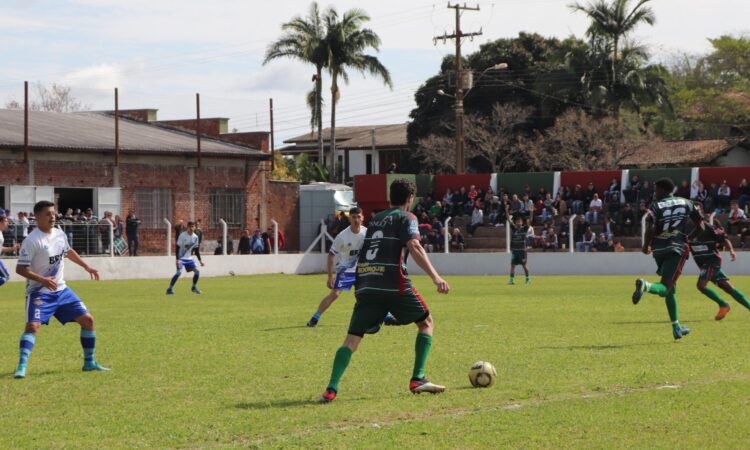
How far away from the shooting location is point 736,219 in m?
40.2

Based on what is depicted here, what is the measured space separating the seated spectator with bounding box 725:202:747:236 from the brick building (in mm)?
21825

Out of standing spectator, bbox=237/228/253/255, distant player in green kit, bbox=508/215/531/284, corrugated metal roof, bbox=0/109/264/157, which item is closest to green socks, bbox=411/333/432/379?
distant player in green kit, bbox=508/215/531/284

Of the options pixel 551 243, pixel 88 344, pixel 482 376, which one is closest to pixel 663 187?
pixel 482 376

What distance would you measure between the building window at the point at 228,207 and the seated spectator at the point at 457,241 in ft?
44.1

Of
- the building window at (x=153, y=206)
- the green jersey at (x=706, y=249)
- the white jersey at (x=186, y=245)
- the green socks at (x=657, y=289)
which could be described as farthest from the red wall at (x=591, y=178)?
the green socks at (x=657, y=289)

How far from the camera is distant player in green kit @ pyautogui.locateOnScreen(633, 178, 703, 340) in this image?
14836 millimetres

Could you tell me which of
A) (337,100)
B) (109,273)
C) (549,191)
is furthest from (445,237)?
(337,100)

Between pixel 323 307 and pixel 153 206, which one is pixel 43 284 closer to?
pixel 323 307

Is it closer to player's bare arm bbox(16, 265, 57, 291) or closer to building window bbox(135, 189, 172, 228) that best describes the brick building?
building window bbox(135, 189, 172, 228)

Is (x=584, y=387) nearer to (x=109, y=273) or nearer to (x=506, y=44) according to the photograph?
(x=109, y=273)

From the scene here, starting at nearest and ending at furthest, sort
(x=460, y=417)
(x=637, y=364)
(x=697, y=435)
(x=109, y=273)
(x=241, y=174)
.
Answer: (x=697, y=435) < (x=460, y=417) < (x=637, y=364) < (x=109, y=273) < (x=241, y=174)

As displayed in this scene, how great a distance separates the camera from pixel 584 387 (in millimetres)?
10516

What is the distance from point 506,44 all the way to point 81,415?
218ft

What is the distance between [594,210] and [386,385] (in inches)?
1334
